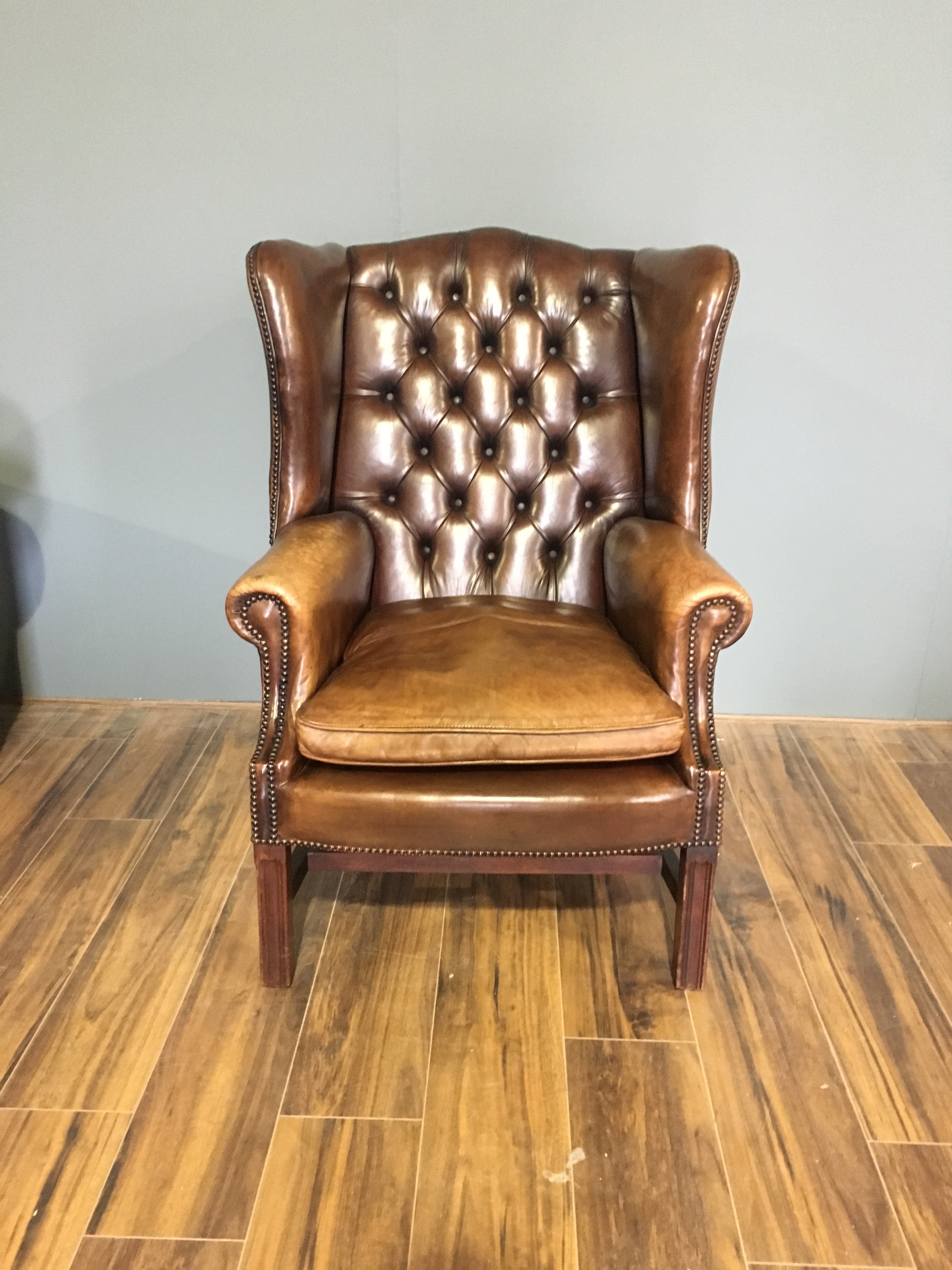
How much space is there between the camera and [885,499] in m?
2.44

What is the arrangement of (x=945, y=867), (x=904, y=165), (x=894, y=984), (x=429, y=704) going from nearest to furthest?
(x=429, y=704), (x=894, y=984), (x=945, y=867), (x=904, y=165)

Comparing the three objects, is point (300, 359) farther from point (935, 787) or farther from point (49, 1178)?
point (935, 787)

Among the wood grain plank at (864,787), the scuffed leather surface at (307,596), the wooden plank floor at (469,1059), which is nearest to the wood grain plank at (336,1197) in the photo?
the wooden plank floor at (469,1059)

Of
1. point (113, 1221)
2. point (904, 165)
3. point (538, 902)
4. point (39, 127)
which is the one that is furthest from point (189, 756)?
point (904, 165)

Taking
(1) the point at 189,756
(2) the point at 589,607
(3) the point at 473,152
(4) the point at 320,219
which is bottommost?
(1) the point at 189,756

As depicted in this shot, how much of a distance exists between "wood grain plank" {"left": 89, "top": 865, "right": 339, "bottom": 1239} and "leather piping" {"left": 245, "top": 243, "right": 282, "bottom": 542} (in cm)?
73

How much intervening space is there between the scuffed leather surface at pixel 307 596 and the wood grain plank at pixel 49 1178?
0.59 metres

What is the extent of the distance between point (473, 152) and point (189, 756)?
1.50 meters

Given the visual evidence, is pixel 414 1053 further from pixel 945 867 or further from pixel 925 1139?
pixel 945 867

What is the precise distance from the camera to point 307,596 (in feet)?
5.02

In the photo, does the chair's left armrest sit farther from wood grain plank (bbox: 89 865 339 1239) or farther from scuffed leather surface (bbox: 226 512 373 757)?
wood grain plank (bbox: 89 865 339 1239)

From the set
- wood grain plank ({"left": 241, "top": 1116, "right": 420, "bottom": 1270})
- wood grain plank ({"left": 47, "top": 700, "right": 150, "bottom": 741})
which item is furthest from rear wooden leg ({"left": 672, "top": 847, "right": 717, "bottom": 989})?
wood grain plank ({"left": 47, "top": 700, "right": 150, "bottom": 741})

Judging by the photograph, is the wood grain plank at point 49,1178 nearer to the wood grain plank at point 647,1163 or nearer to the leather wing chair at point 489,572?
the leather wing chair at point 489,572

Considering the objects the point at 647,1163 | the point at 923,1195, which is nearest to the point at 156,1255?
the point at 647,1163
